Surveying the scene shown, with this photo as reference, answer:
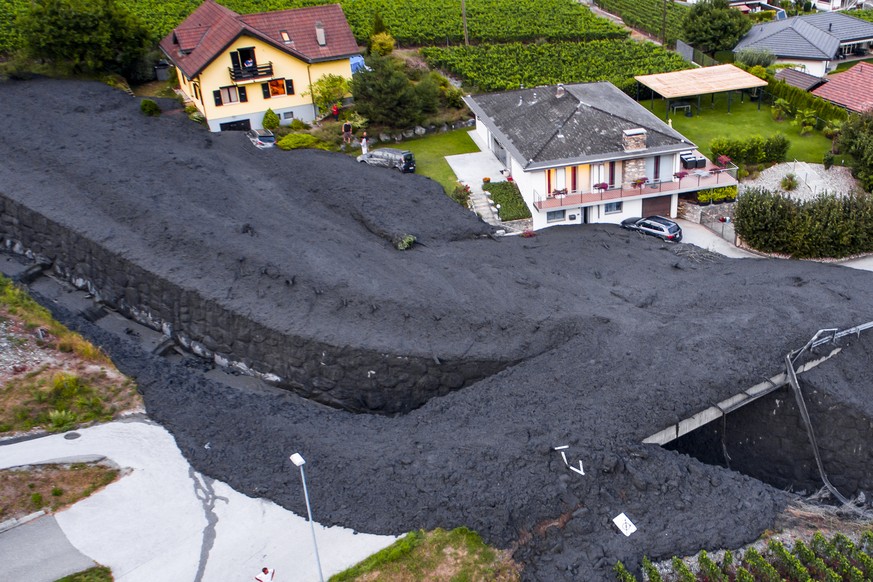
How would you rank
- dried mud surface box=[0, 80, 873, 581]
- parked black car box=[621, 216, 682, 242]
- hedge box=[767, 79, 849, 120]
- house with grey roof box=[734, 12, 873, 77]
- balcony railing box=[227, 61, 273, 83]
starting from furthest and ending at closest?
house with grey roof box=[734, 12, 873, 77]
hedge box=[767, 79, 849, 120]
balcony railing box=[227, 61, 273, 83]
parked black car box=[621, 216, 682, 242]
dried mud surface box=[0, 80, 873, 581]

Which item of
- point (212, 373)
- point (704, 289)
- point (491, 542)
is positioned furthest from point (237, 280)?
point (704, 289)

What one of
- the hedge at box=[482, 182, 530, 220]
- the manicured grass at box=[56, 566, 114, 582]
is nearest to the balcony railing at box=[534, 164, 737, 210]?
the hedge at box=[482, 182, 530, 220]

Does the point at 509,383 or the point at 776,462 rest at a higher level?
the point at 509,383

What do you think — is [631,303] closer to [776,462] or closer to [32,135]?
[776,462]

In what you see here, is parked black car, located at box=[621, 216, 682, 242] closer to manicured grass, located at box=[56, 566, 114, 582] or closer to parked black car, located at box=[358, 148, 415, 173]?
parked black car, located at box=[358, 148, 415, 173]

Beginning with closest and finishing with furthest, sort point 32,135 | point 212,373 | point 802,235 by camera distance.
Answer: point 212,373, point 802,235, point 32,135

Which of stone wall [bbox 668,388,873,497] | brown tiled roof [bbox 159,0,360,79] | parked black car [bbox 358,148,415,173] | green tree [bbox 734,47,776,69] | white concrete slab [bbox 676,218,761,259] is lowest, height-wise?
stone wall [bbox 668,388,873,497]
